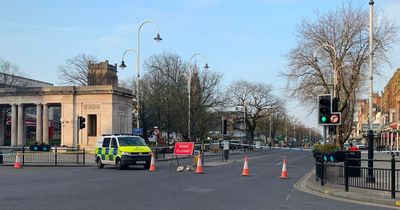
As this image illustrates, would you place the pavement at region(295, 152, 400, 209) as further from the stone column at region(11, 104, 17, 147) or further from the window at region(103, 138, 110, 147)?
the stone column at region(11, 104, 17, 147)

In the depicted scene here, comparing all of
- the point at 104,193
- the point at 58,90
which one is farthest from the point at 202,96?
the point at 104,193

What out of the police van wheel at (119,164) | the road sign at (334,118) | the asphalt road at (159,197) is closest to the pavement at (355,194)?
the asphalt road at (159,197)

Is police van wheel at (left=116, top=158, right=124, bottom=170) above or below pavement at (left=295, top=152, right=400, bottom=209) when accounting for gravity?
below

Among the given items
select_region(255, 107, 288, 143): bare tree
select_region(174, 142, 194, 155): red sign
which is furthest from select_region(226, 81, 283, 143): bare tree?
select_region(174, 142, 194, 155): red sign

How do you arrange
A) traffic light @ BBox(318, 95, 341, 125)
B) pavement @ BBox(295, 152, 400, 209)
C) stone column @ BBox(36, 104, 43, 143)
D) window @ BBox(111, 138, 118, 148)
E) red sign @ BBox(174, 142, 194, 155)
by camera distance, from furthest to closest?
stone column @ BBox(36, 104, 43, 143) < red sign @ BBox(174, 142, 194, 155) < window @ BBox(111, 138, 118, 148) < traffic light @ BBox(318, 95, 341, 125) < pavement @ BBox(295, 152, 400, 209)

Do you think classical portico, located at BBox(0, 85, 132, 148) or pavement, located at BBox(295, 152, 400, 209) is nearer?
pavement, located at BBox(295, 152, 400, 209)

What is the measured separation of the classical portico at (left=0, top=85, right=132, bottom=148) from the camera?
53031 millimetres

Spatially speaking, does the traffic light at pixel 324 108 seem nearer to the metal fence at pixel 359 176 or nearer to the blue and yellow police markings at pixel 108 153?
the metal fence at pixel 359 176

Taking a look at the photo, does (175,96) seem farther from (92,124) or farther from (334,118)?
(334,118)

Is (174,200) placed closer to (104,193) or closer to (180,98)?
(104,193)

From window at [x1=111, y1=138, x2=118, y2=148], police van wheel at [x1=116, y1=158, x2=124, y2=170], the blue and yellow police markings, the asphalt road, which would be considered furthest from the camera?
window at [x1=111, y1=138, x2=118, y2=148]

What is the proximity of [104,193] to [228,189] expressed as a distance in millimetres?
4192

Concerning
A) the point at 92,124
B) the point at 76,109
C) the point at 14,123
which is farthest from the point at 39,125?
the point at 92,124

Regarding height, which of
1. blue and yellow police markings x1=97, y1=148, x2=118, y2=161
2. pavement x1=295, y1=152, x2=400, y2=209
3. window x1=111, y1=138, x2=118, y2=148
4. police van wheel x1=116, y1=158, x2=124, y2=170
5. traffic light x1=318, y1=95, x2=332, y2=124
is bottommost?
police van wheel x1=116, y1=158, x2=124, y2=170
